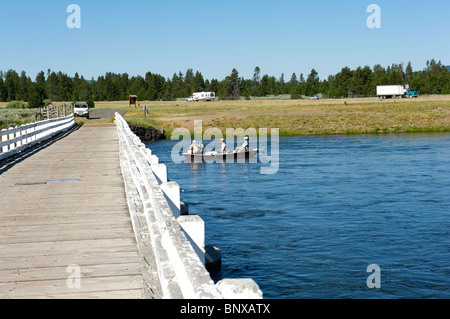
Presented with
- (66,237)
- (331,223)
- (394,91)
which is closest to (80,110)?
(331,223)

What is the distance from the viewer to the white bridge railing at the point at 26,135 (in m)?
20.7

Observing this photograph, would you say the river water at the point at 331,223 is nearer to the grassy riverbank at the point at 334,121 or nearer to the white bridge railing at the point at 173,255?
the white bridge railing at the point at 173,255

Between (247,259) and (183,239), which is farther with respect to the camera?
(247,259)

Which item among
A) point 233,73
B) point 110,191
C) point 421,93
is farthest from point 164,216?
point 233,73

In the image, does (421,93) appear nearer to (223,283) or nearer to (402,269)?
(402,269)

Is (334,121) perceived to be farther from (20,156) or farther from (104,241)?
(104,241)

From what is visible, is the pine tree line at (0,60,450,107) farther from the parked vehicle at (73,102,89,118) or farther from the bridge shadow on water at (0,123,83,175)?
the bridge shadow on water at (0,123,83,175)

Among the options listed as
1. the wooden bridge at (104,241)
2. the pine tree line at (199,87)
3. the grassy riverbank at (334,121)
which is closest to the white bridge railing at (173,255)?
the wooden bridge at (104,241)

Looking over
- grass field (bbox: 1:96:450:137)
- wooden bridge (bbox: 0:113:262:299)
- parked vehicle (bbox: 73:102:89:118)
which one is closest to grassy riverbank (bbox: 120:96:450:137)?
grass field (bbox: 1:96:450:137)

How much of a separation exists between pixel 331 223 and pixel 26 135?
14.0 meters

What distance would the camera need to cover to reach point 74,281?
620 cm

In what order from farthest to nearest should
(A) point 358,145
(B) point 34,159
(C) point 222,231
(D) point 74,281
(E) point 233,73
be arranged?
(E) point 233,73
(A) point 358,145
(B) point 34,159
(C) point 222,231
(D) point 74,281
